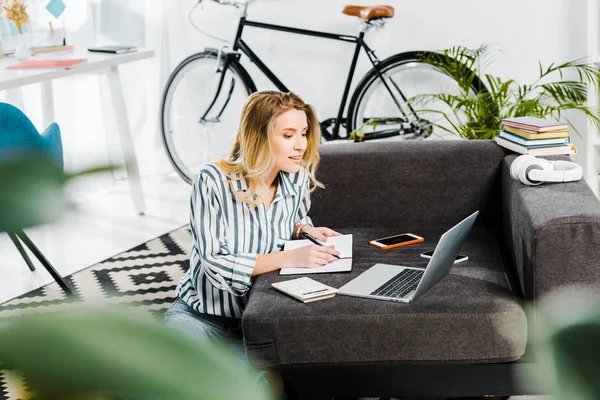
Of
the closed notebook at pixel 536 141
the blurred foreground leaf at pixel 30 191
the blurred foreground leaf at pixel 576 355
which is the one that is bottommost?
the closed notebook at pixel 536 141

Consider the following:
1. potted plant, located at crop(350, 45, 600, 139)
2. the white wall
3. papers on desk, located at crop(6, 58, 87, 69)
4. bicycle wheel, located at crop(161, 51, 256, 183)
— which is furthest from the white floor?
potted plant, located at crop(350, 45, 600, 139)

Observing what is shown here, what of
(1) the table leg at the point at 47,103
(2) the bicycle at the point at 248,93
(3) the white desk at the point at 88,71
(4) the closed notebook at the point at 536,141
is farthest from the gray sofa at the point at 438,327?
(1) the table leg at the point at 47,103

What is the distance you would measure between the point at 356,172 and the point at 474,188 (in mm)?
372

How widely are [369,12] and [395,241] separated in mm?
1977

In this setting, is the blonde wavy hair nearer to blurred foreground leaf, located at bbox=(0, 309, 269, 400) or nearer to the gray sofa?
the gray sofa

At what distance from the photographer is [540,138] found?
2.51 meters

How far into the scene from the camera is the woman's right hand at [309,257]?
2.16 m

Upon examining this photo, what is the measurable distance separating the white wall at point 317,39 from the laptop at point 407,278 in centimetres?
214

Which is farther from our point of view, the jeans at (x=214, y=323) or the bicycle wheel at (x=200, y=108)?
the bicycle wheel at (x=200, y=108)

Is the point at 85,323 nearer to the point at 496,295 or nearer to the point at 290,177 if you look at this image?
the point at 496,295

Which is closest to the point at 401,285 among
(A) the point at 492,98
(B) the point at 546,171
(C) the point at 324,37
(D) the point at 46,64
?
(B) the point at 546,171

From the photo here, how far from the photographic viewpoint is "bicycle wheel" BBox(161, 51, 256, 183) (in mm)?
4566

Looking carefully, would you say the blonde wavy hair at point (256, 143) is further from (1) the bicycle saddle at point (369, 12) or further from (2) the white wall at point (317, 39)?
(2) the white wall at point (317, 39)

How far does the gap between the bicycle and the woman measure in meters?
1.57
